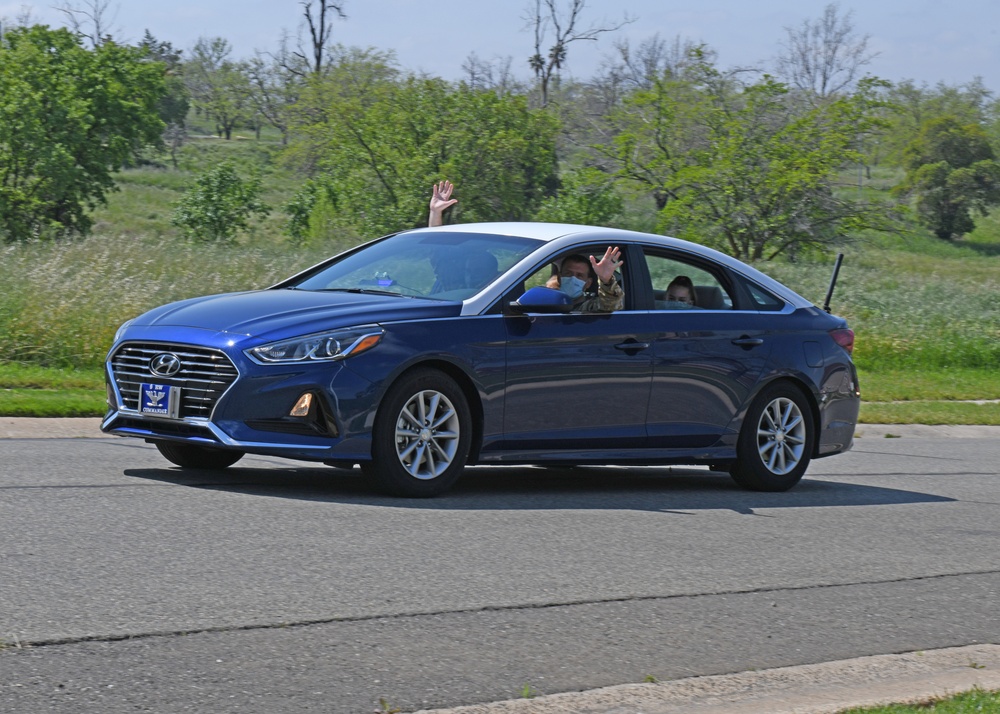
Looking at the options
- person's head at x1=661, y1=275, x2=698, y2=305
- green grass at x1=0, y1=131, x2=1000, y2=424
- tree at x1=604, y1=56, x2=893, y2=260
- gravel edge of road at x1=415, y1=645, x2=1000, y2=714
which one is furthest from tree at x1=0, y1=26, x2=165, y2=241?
gravel edge of road at x1=415, y1=645, x2=1000, y2=714

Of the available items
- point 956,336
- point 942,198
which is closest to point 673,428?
point 956,336

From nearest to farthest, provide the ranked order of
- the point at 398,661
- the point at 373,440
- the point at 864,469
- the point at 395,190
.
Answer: the point at 398,661 → the point at 373,440 → the point at 864,469 → the point at 395,190

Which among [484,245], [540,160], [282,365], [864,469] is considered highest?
[540,160]

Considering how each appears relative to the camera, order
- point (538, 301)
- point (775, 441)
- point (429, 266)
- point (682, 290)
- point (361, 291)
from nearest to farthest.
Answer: point (538, 301) < point (361, 291) < point (429, 266) < point (682, 290) < point (775, 441)

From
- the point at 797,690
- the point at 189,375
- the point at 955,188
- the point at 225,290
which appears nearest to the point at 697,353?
the point at 189,375

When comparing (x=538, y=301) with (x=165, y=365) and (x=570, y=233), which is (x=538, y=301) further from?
(x=165, y=365)

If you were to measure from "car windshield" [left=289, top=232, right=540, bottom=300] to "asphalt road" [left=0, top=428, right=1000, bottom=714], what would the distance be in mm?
1241

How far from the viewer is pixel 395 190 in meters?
48.5

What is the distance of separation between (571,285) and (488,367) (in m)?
1.11

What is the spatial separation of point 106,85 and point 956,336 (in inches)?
1138

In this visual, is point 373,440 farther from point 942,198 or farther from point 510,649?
point 942,198

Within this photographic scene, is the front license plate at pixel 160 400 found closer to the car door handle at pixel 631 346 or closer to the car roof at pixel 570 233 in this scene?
the car roof at pixel 570 233

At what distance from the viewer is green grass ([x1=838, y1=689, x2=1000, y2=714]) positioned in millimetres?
4379

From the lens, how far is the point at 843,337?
414 inches
